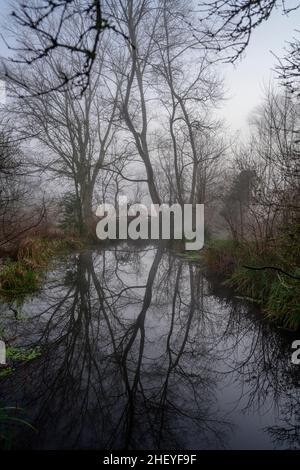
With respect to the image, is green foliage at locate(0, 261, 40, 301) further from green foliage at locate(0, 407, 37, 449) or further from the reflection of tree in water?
green foliage at locate(0, 407, 37, 449)

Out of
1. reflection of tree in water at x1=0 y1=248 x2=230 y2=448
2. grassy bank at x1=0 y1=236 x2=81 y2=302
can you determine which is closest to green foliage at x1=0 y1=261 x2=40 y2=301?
grassy bank at x1=0 y1=236 x2=81 y2=302

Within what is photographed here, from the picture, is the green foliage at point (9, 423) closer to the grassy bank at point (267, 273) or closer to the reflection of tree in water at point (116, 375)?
the reflection of tree in water at point (116, 375)

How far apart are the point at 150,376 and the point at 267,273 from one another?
3675mm

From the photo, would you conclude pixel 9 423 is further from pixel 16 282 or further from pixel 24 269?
pixel 24 269

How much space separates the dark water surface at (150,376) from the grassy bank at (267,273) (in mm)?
319

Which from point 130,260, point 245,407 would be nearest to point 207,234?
point 130,260

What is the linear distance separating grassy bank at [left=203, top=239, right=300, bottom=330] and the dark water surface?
32 cm

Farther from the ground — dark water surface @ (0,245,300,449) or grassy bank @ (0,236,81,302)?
grassy bank @ (0,236,81,302)

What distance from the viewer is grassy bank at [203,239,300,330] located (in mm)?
4992

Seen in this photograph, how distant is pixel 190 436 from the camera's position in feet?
8.83

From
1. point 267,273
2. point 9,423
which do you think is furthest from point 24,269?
point 267,273

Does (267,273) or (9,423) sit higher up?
(267,273)

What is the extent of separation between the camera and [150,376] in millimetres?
3627

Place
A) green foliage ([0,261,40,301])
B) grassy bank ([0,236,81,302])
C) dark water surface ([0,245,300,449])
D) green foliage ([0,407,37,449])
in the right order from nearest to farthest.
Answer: green foliage ([0,407,37,449]) < dark water surface ([0,245,300,449]) < green foliage ([0,261,40,301]) < grassy bank ([0,236,81,302])
